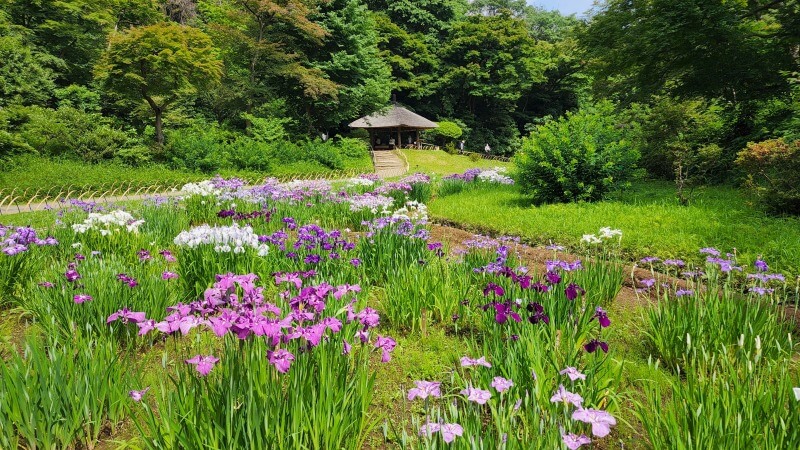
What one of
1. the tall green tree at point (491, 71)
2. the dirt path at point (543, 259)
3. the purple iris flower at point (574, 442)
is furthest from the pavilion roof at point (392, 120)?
the purple iris flower at point (574, 442)

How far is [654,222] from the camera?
7.74 metres

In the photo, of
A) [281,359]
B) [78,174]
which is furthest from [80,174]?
[281,359]

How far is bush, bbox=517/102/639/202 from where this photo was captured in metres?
10.1

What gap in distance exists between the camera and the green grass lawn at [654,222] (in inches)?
241

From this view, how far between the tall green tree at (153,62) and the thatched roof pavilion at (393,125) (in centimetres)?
1617

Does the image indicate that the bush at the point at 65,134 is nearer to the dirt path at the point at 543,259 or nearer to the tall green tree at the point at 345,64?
the tall green tree at the point at 345,64

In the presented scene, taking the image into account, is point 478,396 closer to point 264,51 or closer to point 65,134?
point 65,134

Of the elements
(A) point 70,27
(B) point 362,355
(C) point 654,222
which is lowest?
(C) point 654,222

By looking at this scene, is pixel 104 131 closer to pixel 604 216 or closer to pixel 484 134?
pixel 604 216

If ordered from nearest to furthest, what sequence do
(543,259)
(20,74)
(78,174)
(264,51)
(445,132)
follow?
(543,259), (78,174), (20,74), (264,51), (445,132)

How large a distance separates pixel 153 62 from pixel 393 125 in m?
20.4

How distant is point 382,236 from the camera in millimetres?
4992

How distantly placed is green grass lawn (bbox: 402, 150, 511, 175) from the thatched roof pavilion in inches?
97.6

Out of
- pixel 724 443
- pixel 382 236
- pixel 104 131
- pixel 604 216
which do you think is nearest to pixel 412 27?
pixel 104 131
